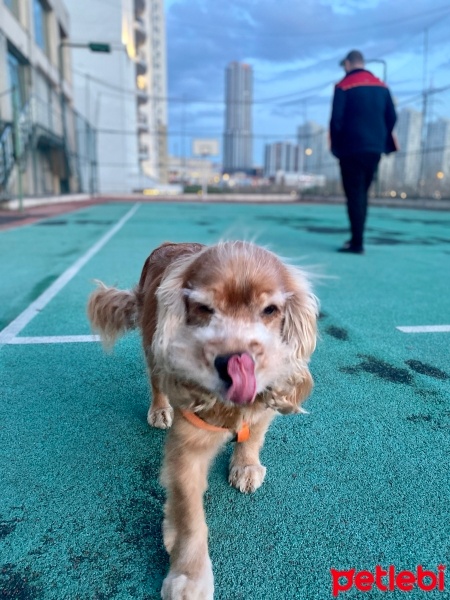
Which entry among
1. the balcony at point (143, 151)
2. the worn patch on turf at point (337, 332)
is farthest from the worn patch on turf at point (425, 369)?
the balcony at point (143, 151)

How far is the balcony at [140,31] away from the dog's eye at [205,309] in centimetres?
5961

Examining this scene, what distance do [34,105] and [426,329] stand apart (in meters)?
21.8

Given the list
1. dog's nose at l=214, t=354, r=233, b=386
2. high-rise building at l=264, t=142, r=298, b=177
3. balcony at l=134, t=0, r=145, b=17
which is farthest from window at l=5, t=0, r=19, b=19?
high-rise building at l=264, t=142, r=298, b=177

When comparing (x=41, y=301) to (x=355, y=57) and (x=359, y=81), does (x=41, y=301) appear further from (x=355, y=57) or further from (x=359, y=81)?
(x=355, y=57)

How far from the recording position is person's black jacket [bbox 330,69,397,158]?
727cm

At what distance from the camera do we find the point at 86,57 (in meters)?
45.3

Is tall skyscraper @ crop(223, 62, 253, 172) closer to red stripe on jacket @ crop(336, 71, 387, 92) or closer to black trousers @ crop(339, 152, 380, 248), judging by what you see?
red stripe on jacket @ crop(336, 71, 387, 92)

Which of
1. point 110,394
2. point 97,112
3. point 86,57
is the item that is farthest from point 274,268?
point 86,57

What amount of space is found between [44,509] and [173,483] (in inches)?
21.3

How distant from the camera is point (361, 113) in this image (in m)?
7.30

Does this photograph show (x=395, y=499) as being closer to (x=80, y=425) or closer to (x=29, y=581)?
(x=29, y=581)

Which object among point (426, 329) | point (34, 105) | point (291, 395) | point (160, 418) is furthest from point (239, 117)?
point (291, 395)

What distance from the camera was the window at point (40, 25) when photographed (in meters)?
25.3

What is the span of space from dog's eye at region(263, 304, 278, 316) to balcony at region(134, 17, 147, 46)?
59.6 m
